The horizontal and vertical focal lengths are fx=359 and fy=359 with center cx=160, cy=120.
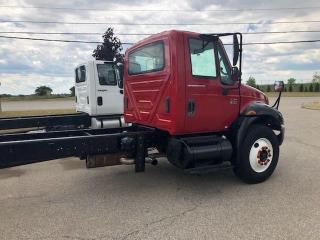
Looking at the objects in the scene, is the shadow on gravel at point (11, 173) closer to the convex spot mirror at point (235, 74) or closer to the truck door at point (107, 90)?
the truck door at point (107, 90)

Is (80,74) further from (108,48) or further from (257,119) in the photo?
(108,48)

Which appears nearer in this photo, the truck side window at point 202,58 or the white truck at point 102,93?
the truck side window at point 202,58

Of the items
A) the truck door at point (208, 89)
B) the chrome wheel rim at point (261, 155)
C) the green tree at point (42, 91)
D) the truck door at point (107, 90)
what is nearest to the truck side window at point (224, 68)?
the truck door at point (208, 89)

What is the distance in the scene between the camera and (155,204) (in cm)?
521

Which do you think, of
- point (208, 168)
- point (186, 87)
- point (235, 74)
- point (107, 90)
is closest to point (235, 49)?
point (235, 74)

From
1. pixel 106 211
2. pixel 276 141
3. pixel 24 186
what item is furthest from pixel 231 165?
pixel 24 186

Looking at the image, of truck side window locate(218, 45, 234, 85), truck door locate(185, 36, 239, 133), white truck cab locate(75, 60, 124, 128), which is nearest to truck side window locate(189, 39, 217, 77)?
truck door locate(185, 36, 239, 133)

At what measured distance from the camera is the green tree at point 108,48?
21906 mm

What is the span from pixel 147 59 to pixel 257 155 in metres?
2.50

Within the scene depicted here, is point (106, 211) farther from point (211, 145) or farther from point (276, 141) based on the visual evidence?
point (276, 141)

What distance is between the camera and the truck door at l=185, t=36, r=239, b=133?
5473mm

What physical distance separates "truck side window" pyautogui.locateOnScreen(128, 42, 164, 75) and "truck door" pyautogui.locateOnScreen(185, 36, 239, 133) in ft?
1.66

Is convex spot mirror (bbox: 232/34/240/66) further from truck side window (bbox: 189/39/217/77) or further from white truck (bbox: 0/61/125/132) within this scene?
white truck (bbox: 0/61/125/132)

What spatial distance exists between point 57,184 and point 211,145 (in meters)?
2.79
